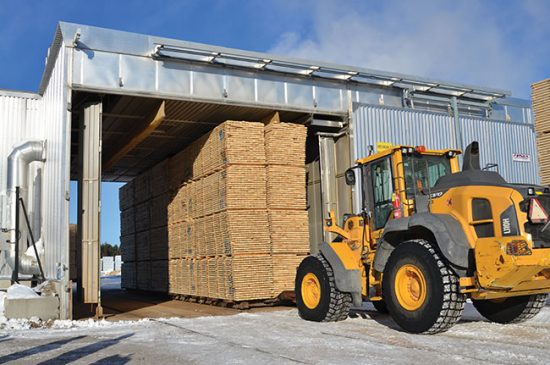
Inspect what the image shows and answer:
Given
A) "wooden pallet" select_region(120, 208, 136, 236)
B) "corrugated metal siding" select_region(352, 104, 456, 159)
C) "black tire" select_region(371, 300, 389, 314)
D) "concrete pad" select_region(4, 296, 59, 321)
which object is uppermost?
"corrugated metal siding" select_region(352, 104, 456, 159)

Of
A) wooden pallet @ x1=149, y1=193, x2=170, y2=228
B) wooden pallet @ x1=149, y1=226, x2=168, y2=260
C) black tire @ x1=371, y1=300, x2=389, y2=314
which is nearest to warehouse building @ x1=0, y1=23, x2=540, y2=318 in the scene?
wooden pallet @ x1=149, y1=193, x2=170, y2=228

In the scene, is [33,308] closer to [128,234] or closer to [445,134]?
[445,134]

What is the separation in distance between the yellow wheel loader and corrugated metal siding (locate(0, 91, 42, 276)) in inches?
366

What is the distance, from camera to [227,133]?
45.2 feet

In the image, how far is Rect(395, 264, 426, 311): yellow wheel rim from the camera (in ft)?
25.7

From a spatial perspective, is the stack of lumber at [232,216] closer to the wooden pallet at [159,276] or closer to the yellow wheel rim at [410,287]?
the wooden pallet at [159,276]

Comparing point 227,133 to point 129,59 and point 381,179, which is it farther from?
point 381,179

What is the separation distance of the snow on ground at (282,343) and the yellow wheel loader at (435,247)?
0.41m

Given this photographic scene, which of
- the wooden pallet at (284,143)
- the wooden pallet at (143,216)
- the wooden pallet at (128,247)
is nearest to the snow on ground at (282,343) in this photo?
the wooden pallet at (284,143)

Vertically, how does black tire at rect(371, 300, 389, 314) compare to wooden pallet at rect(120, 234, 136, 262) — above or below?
below

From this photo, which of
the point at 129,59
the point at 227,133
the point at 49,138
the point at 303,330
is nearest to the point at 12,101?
the point at 49,138

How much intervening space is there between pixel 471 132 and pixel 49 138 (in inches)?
455

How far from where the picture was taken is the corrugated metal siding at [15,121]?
1495cm

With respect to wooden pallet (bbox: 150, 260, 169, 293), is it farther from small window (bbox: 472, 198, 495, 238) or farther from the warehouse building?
small window (bbox: 472, 198, 495, 238)
